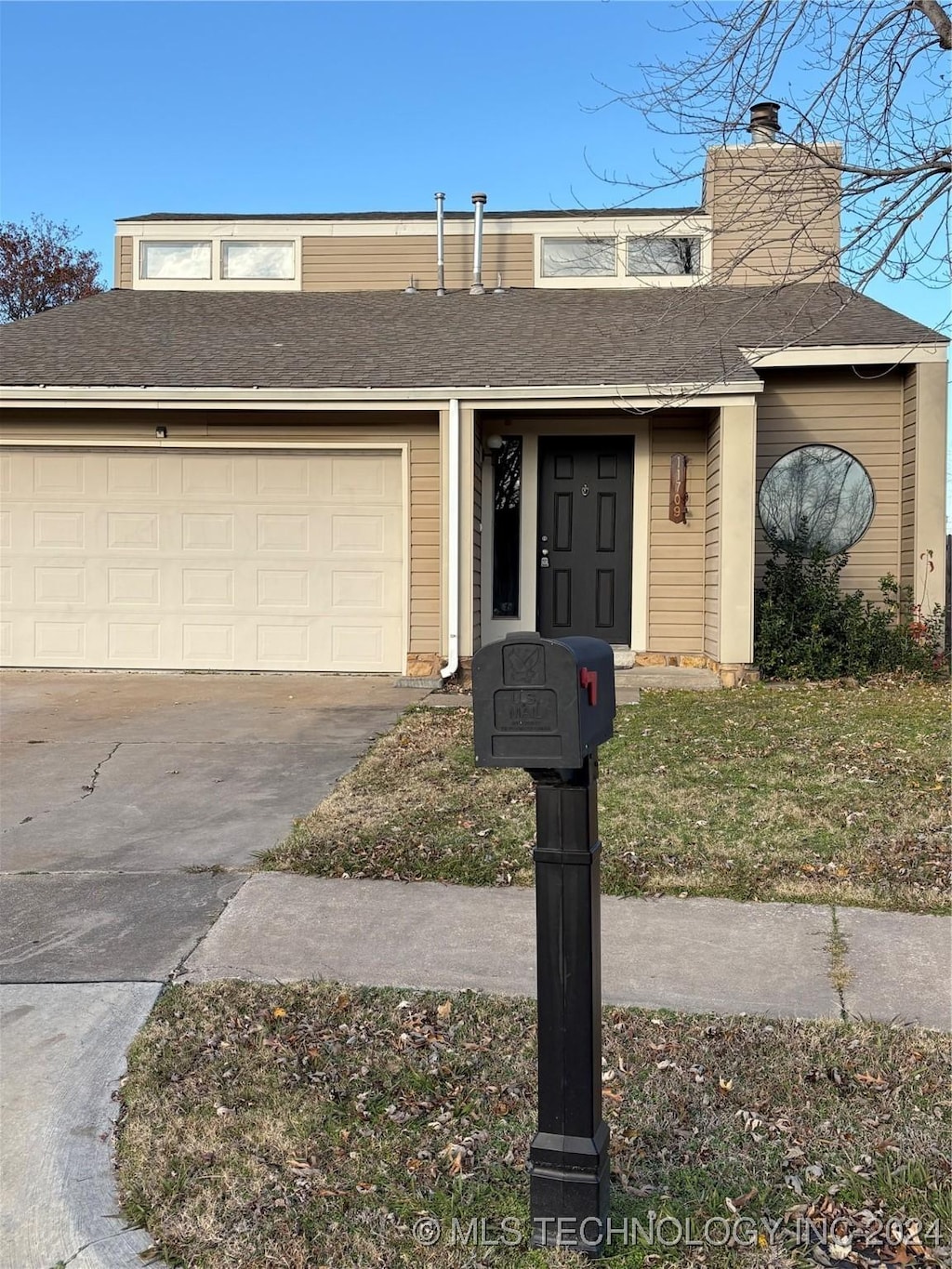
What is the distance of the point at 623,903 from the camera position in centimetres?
414

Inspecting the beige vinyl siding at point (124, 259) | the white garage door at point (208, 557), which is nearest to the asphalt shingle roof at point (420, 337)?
the beige vinyl siding at point (124, 259)

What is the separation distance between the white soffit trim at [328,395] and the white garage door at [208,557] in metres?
0.69

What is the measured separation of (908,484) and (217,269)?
9.16 m

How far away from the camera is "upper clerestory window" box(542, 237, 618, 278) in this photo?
13398mm

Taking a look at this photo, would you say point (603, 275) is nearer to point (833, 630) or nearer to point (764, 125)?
point (833, 630)

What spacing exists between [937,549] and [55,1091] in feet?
31.3

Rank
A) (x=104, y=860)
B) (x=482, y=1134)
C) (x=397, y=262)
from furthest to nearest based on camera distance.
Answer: (x=397, y=262) → (x=104, y=860) → (x=482, y=1134)

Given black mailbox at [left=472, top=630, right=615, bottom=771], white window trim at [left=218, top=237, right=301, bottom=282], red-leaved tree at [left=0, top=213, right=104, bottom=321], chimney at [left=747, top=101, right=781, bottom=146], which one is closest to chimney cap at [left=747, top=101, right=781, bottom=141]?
chimney at [left=747, top=101, right=781, bottom=146]

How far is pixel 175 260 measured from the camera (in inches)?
552

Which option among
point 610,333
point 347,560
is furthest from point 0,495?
point 610,333

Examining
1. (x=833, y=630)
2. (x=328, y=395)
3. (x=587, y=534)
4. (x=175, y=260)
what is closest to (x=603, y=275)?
(x=587, y=534)

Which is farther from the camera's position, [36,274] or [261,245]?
[36,274]

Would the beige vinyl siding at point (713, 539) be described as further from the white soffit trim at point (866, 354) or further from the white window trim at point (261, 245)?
the white window trim at point (261, 245)

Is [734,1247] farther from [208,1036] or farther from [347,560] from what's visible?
[347,560]
